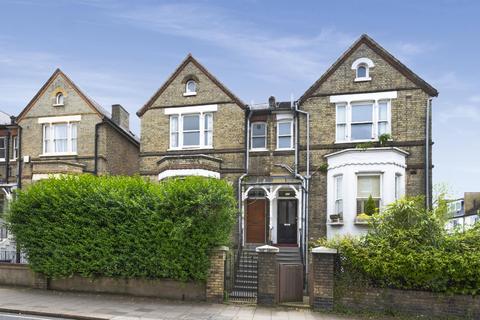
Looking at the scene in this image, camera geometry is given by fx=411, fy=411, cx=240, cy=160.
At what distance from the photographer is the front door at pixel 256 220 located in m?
20.5

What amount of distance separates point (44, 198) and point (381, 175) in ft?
44.3

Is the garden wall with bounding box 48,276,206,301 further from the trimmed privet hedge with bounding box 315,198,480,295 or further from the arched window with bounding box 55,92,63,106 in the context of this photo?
the arched window with bounding box 55,92,63,106

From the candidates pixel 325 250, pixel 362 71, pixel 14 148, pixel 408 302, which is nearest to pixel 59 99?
pixel 14 148

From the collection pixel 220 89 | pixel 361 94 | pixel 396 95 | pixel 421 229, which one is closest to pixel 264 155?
pixel 220 89

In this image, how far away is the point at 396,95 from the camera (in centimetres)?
1872

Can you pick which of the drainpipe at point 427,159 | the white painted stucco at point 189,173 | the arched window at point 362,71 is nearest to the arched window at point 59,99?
the white painted stucco at point 189,173

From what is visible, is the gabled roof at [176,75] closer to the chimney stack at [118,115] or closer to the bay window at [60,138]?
the chimney stack at [118,115]

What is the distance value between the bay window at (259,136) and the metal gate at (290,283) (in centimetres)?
840

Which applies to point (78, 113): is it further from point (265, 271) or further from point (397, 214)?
point (397, 214)

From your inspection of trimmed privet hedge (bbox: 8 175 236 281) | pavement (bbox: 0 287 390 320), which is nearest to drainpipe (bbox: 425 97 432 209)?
pavement (bbox: 0 287 390 320)

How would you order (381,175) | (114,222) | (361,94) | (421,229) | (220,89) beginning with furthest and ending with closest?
1. (220,89)
2. (361,94)
3. (381,175)
4. (114,222)
5. (421,229)

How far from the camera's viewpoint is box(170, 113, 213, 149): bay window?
68.8ft

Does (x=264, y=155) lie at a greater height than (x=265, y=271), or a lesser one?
greater

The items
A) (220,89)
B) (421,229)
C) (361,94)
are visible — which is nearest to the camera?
(421,229)
